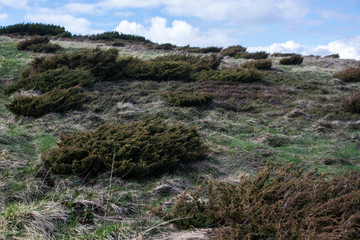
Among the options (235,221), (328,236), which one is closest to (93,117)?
(235,221)

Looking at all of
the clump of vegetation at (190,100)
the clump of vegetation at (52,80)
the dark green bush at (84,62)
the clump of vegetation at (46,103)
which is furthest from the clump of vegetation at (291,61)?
the clump of vegetation at (46,103)

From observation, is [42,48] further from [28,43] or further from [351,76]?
[351,76]

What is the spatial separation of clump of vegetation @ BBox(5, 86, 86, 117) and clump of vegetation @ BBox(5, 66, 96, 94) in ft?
2.67

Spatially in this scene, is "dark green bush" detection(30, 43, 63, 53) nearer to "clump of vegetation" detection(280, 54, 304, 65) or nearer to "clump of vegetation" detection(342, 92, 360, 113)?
"clump of vegetation" detection(280, 54, 304, 65)

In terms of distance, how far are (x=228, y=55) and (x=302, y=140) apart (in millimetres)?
14453

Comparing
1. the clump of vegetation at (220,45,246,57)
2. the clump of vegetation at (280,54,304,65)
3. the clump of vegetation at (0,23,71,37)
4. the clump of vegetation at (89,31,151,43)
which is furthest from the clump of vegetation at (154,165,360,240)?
the clump of vegetation at (89,31,151,43)

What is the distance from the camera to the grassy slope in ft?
10.7

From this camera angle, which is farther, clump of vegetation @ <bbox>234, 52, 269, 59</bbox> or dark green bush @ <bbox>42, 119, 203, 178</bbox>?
clump of vegetation @ <bbox>234, 52, 269, 59</bbox>

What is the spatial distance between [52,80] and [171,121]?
13.7 feet

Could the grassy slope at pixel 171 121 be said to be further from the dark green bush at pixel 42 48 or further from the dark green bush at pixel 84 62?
the dark green bush at pixel 42 48

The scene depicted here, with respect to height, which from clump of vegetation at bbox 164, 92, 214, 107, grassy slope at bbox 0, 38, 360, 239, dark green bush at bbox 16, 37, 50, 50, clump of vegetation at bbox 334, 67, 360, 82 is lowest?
grassy slope at bbox 0, 38, 360, 239

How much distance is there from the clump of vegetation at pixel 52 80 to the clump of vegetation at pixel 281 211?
6815 millimetres

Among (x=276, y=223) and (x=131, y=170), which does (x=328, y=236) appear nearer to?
(x=276, y=223)

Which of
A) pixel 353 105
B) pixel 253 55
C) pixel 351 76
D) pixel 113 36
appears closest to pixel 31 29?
pixel 113 36
